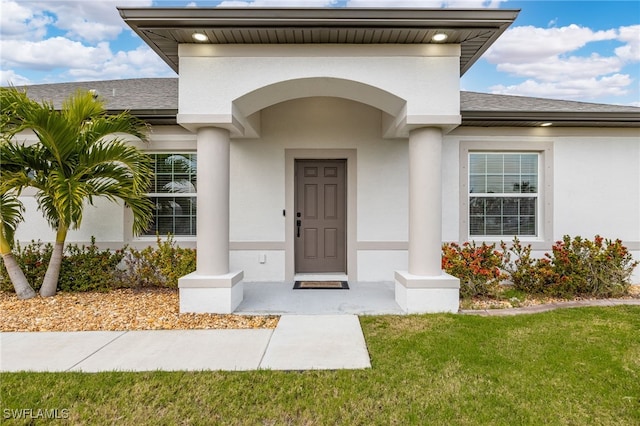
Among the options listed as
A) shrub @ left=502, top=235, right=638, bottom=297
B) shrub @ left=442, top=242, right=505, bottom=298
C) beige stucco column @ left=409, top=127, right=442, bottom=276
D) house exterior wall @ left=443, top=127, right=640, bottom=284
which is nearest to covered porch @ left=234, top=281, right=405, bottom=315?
beige stucco column @ left=409, top=127, right=442, bottom=276

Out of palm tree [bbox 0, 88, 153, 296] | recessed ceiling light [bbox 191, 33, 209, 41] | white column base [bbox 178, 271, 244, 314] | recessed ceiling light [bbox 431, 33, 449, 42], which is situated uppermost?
recessed ceiling light [bbox 431, 33, 449, 42]

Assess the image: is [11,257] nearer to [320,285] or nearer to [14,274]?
[14,274]

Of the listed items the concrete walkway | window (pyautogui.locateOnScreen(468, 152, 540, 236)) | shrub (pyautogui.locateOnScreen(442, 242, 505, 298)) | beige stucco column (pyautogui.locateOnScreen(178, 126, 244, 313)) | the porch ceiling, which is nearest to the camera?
the concrete walkway

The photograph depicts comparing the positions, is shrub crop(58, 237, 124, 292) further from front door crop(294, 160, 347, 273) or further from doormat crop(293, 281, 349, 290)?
front door crop(294, 160, 347, 273)

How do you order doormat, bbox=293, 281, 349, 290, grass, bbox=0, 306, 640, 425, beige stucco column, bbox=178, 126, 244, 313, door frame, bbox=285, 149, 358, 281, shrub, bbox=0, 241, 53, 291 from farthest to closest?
1. door frame, bbox=285, 149, 358, 281
2. doormat, bbox=293, 281, 349, 290
3. shrub, bbox=0, 241, 53, 291
4. beige stucco column, bbox=178, 126, 244, 313
5. grass, bbox=0, 306, 640, 425

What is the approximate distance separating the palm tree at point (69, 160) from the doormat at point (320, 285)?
286 cm

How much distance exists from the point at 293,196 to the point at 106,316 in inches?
145

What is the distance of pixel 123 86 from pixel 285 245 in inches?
259

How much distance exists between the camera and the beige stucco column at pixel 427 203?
16.1ft

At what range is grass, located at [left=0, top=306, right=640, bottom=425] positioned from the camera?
2477 mm

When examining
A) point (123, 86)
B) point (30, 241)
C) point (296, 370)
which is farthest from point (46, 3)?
point (296, 370)

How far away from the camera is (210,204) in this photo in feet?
16.0

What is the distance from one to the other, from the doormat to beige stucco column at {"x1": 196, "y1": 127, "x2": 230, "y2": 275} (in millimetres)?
1746

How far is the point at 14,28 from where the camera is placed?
26.2 ft
